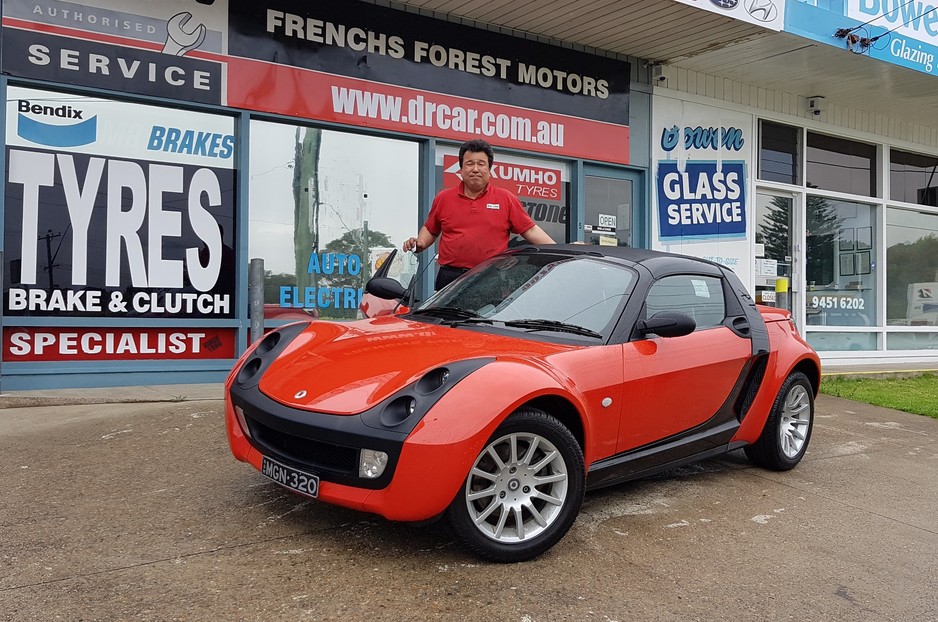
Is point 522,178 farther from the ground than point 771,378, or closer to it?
farther from the ground

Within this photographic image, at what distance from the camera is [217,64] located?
7.32 metres

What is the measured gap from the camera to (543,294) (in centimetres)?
395

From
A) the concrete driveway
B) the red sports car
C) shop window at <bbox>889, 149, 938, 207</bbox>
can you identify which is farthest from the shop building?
the red sports car

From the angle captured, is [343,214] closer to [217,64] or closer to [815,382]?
[217,64]

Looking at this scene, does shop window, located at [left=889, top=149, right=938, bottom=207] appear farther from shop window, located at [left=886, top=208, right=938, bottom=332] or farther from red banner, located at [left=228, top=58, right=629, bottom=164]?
red banner, located at [left=228, top=58, right=629, bottom=164]

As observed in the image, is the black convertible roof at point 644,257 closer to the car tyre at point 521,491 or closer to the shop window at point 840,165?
the car tyre at point 521,491

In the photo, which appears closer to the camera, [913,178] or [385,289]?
[385,289]

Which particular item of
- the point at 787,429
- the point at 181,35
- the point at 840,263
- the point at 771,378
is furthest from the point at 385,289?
the point at 840,263

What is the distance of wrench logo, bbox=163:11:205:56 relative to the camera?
710 centimetres

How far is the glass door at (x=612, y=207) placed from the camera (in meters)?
9.81

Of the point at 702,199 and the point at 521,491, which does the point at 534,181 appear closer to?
the point at 702,199

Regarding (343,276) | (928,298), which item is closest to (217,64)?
(343,276)

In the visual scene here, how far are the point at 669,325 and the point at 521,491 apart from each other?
3.80 ft

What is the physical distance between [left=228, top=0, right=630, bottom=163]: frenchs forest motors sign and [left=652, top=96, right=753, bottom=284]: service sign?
788 millimetres
